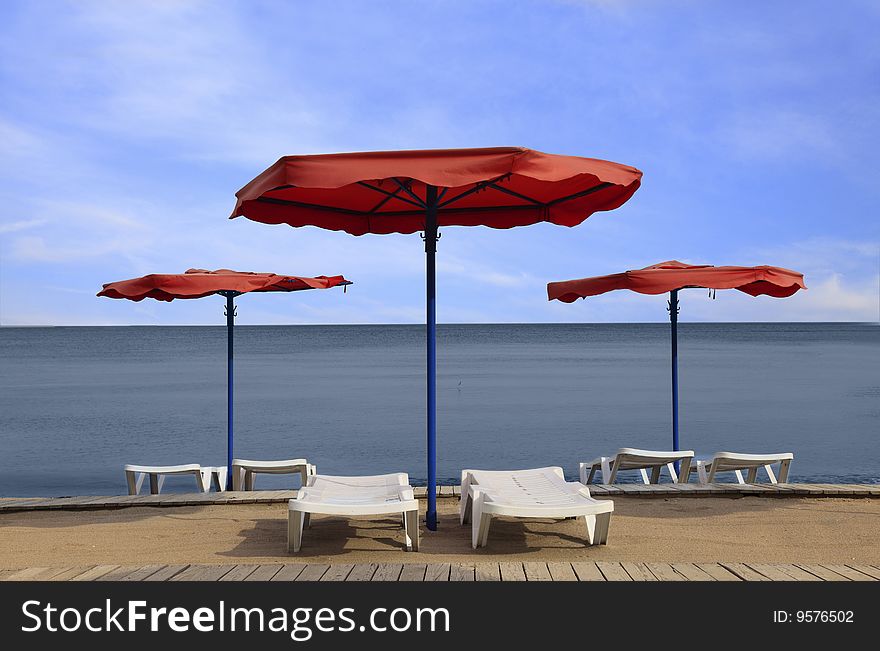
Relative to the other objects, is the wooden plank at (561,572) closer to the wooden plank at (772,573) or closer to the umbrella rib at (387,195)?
the wooden plank at (772,573)

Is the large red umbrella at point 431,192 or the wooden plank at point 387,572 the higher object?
the large red umbrella at point 431,192

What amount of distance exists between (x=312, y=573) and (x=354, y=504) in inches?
55.5

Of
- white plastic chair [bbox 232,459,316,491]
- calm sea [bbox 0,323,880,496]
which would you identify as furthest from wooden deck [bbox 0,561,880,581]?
calm sea [bbox 0,323,880,496]

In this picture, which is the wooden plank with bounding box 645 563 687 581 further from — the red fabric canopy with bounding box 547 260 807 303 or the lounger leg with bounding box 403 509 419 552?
the red fabric canopy with bounding box 547 260 807 303

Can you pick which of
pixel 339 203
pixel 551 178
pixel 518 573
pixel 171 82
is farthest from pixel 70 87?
pixel 518 573

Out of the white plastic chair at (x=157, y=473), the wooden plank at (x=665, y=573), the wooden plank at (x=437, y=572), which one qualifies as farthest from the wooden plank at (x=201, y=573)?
the white plastic chair at (x=157, y=473)

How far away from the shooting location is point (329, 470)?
13.9m

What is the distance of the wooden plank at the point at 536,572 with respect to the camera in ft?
10.7

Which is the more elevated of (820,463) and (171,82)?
(171,82)

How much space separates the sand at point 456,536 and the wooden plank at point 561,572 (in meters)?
1.24

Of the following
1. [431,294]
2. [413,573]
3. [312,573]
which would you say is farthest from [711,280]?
[312,573]

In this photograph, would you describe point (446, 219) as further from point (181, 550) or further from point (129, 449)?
Answer: point (129, 449)

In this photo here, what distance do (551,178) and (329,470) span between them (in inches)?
417

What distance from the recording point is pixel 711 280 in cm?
661
